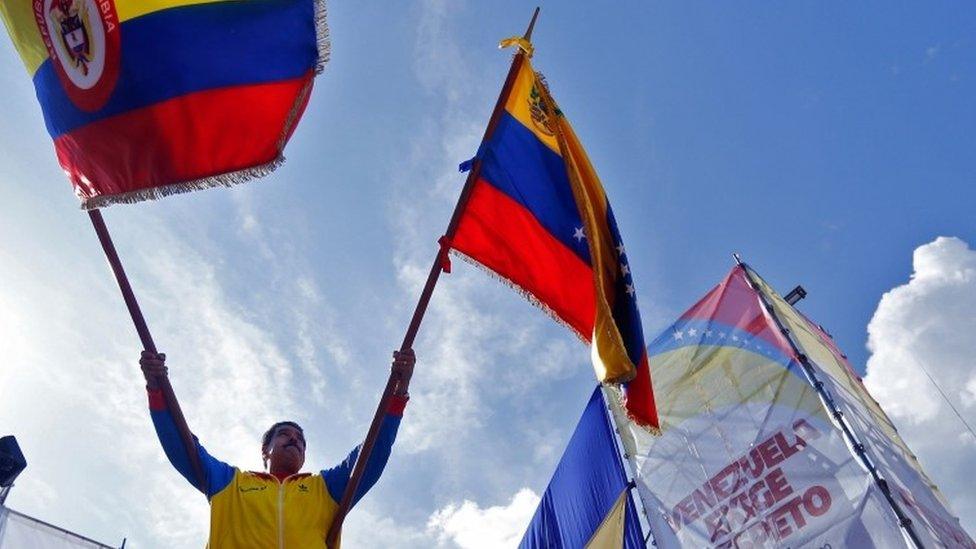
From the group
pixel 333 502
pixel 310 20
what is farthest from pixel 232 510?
pixel 310 20

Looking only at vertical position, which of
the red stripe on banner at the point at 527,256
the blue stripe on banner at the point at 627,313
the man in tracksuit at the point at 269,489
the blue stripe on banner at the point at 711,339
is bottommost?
the man in tracksuit at the point at 269,489

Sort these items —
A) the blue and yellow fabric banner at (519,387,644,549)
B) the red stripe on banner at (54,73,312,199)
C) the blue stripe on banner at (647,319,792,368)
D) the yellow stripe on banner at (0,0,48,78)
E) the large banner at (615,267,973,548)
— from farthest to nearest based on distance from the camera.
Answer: the blue and yellow fabric banner at (519,387,644,549) < the blue stripe on banner at (647,319,792,368) < the large banner at (615,267,973,548) < the yellow stripe on banner at (0,0,48,78) < the red stripe on banner at (54,73,312,199)

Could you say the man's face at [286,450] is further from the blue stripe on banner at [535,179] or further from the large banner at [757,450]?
the large banner at [757,450]

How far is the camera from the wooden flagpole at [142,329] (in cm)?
372

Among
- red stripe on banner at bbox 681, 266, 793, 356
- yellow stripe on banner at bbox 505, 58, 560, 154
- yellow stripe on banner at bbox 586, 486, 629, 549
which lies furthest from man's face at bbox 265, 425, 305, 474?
red stripe on banner at bbox 681, 266, 793, 356

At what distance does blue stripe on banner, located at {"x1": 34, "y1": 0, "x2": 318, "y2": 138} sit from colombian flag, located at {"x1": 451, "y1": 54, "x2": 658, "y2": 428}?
1.67m

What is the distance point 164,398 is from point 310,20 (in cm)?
246

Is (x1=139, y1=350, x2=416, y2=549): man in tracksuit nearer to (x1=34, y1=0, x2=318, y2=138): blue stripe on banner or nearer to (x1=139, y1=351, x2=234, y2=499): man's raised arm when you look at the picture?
(x1=139, y1=351, x2=234, y2=499): man's raised arm

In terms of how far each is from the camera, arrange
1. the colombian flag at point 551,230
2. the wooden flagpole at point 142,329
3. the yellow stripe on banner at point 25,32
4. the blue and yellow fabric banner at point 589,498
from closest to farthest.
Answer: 1. the wooden flagpole at point 142,329
2. the yellow stripe on banner at point 25,32
3. the colombian flag at point 551,230
4. the blue and yellow fabric banner at point 589,498

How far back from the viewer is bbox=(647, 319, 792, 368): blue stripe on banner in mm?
9852

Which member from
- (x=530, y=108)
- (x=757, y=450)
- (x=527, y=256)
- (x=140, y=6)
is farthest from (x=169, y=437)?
(x=757, y=450)

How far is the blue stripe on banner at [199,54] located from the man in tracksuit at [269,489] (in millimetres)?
1549

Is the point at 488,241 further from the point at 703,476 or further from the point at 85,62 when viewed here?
the point at 703,476

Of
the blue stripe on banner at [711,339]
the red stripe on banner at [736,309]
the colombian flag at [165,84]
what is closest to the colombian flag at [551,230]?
the colombian flag at [165,84]
